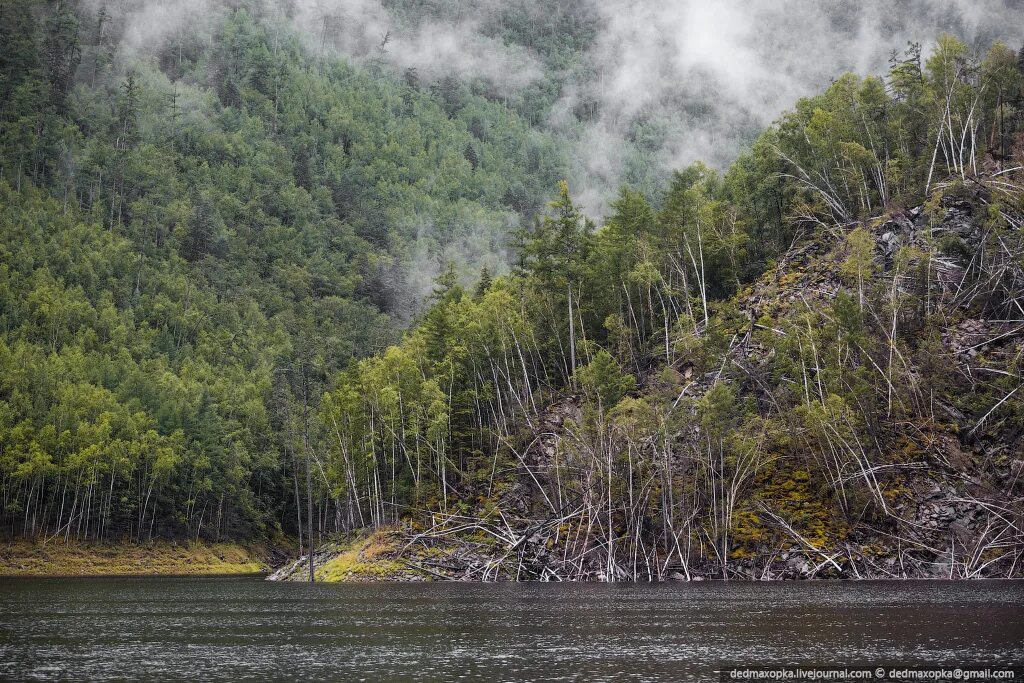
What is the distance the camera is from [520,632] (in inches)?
1549

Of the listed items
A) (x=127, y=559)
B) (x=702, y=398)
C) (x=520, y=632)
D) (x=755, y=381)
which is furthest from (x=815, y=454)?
(x=127, y=559)

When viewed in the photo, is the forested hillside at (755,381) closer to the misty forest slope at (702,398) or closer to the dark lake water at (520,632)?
the misty forest slope at (702,398)

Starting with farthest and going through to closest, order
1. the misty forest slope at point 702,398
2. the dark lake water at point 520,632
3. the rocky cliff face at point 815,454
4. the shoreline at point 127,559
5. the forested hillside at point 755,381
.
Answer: the shoreline at point 127,559 → the misty forest slope at point 702,398 → the forested hillside at point 755,381 → the rocky cliff face at point 815,454 → the dark lake water at point 520,632

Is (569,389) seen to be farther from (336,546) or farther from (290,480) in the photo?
(290,480)

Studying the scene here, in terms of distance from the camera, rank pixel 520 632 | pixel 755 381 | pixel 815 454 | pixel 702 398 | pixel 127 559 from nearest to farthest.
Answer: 1. pixel 520 632
2. pixel 815 454
3. pixel 702 398
4. pixel 755 381
5. pixel 127 559

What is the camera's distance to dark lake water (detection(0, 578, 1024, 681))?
1162 inches

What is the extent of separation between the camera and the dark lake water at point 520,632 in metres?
29.5

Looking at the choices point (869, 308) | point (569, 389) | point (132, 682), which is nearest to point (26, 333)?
point (569, 389)

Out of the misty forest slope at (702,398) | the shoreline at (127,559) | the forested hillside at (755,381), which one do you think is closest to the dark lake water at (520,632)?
the forested hillside at (755,381)

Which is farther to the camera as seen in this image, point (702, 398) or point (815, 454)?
point (702, 398)

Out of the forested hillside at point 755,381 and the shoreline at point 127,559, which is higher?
the forested hillside at point 755,381

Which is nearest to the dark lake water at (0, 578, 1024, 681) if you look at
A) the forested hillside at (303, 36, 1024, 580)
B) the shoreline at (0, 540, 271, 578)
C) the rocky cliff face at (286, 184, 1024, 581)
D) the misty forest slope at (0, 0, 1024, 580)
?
the rocky cliff face at (286, 184, 1024, 581)

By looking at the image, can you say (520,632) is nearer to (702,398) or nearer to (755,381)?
(702,398)

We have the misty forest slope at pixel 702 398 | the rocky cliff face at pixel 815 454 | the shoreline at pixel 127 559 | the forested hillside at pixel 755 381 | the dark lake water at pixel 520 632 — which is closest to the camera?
the dark lake water at pixel 520 632
